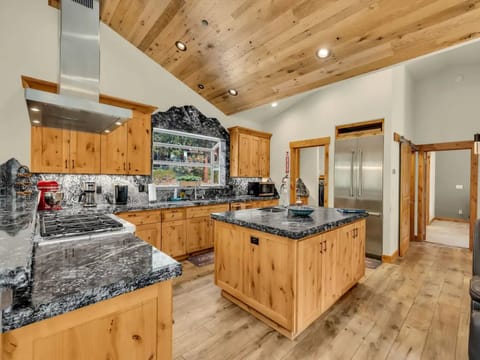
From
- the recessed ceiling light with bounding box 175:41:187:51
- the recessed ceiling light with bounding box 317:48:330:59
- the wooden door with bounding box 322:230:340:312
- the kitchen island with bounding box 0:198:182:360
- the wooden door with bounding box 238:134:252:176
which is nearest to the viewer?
the kitchen island with bounding box 0:198:182:360

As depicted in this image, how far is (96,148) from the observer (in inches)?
130

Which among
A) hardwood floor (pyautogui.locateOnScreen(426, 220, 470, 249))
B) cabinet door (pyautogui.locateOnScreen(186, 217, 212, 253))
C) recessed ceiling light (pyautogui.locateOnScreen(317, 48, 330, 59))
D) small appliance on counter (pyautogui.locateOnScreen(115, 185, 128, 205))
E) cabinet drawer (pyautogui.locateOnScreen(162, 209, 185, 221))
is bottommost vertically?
hardwood floor (pyautogui.locateOnScreen(426, 220, 470, 249))

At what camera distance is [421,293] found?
2.83 m

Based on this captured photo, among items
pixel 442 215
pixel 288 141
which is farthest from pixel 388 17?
pixel 442 215

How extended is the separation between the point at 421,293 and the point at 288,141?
3613 mm

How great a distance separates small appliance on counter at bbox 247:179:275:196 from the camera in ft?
17.7

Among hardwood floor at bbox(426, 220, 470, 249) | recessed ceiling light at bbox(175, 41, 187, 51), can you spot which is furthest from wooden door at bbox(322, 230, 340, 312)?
hardwood floor at bbox(426, 220, 470, 249)

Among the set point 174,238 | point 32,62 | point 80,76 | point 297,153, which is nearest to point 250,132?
point 297,153

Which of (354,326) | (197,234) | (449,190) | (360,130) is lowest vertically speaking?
(354,326)

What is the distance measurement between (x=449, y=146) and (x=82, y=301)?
6435 mm

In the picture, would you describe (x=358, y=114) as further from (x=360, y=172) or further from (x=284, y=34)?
(x=284, y=34)

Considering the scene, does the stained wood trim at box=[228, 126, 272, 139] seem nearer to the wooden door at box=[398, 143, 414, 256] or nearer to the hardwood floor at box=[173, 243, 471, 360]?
the wooden door at box=[398, 143, 414, 256]

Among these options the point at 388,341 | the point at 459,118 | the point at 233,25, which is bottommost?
the point at 388,341

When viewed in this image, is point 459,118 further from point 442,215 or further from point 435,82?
point 442,215
